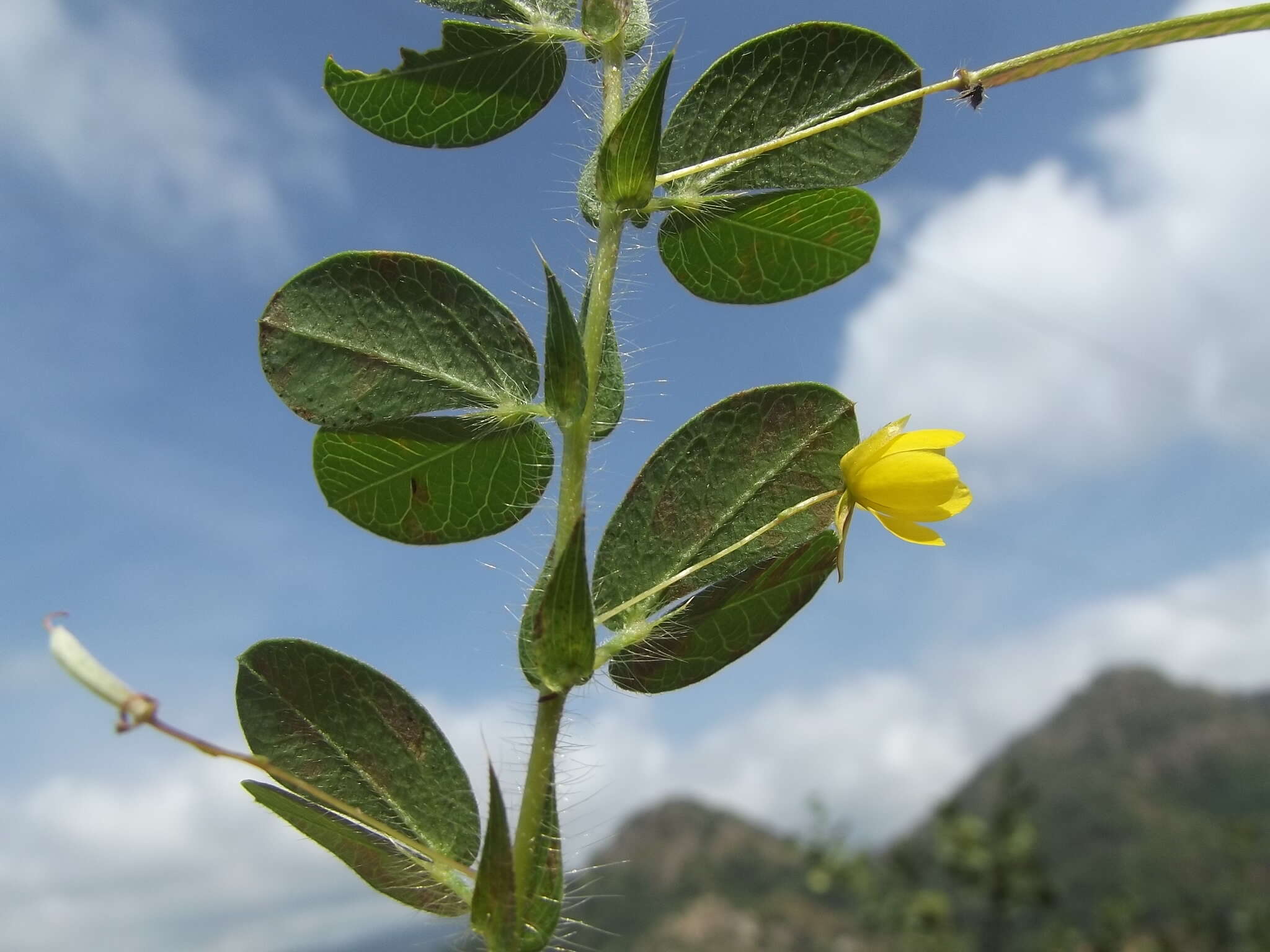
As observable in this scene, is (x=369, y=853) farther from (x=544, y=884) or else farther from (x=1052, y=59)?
(x=1052, y=59)

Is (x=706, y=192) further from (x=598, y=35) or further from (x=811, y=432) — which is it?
(x=811, y=432)

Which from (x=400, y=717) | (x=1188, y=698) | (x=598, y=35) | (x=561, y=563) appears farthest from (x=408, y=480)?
(x=1188, y=698)

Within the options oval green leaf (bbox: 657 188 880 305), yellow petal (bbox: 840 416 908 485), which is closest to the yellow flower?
yellow petal (bbox: 840 416 908 485)

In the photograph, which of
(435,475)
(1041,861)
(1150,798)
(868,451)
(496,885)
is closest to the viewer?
(496,885)

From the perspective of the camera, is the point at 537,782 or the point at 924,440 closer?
the point at 537,782

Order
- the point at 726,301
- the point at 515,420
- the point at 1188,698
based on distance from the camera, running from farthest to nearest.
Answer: the point at 1188,698 < the point at 726,301 < the point at 515,420

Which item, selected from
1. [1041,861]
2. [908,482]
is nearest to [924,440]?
[908,482]

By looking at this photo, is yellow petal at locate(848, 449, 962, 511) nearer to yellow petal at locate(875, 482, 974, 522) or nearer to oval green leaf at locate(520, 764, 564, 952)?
yellow petal at locate(875, 482, 974, 522)
